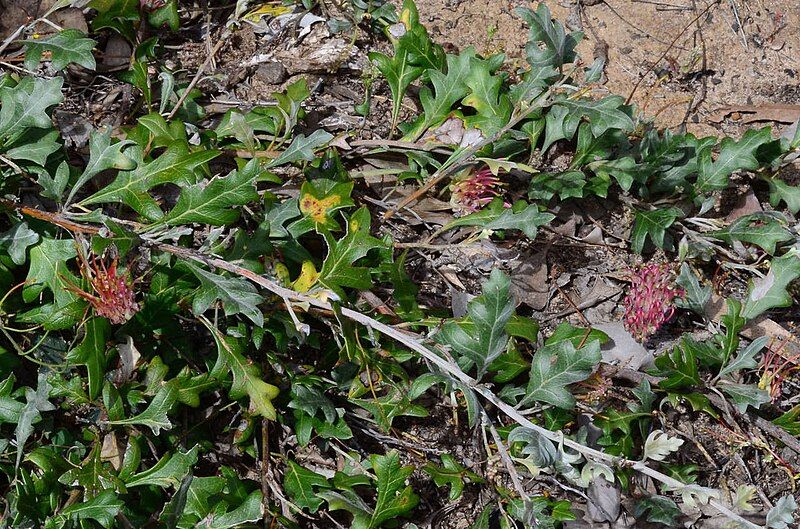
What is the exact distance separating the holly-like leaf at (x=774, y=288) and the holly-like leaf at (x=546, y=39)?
1.03 meters

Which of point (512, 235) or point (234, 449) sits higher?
point (512, 235)

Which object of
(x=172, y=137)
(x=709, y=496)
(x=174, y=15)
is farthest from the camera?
(x=174, y=15)

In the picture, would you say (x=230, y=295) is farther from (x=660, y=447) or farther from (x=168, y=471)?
(x=660, y=447)

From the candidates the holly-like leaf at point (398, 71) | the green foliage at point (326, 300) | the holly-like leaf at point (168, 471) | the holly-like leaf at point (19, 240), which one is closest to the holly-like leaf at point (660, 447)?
the green foliage at point (326, 300)

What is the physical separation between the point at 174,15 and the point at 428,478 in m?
1.94

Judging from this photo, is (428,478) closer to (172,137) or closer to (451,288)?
(451,288)

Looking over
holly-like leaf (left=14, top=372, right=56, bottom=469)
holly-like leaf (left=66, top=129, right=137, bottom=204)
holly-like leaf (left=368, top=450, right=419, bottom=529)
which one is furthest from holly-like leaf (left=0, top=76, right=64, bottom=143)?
holly-like leaf (left=368, top=450, right=419, bottom=529)

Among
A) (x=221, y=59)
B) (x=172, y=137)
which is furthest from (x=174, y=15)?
(x=172, y=137)

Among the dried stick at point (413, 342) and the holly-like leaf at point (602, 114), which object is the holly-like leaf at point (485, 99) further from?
the dried stick at point (413, 342)

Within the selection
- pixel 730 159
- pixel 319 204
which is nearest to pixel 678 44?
pixel 730 159

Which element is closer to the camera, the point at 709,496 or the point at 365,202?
the point at 709,496

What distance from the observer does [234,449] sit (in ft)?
9.07

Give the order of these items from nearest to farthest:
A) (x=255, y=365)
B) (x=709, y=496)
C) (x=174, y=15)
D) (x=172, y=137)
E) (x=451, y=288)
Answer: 1. (x=709, y=496)
2. (x=255, y=365)
3. (x=172, y=137)
4. (x=451, y=288)
5. (x=174, y=15)

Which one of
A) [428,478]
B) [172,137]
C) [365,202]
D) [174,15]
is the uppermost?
[174,15]
